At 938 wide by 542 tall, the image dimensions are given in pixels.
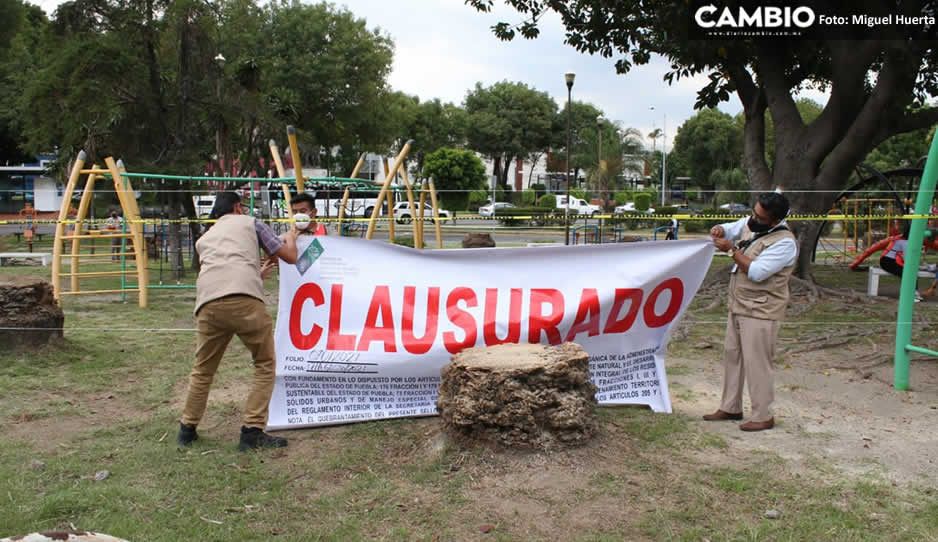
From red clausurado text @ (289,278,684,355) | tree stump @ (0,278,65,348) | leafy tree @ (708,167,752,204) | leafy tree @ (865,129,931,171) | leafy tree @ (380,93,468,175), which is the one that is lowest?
tree stump @ (0,278,65,348)

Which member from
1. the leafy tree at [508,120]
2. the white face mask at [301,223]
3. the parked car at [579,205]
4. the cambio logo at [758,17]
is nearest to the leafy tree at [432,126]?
the leafy tree at [508,120]

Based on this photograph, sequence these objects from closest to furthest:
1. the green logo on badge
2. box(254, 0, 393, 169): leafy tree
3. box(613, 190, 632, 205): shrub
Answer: the green logo on badge, box(254, 0, 393, 169): leafy tree, box(613, 190, 632, 205): shrub

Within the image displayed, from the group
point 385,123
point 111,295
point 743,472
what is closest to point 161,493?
point 743,472

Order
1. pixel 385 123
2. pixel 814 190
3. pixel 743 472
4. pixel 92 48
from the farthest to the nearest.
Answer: pixel 385 123 < pixel 92 48 < pixel 814 190 < pixel 743 472

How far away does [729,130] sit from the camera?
59250mm

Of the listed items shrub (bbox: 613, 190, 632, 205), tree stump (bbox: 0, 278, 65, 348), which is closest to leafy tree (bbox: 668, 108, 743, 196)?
shrub (bbox: 613, 190, 632, 205)

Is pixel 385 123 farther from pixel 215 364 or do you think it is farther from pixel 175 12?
pixel 215 364

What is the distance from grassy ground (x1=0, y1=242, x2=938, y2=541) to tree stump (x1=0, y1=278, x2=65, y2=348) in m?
1.92

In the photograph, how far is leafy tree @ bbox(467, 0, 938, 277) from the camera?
1139 cm

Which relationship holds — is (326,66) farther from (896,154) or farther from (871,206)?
(896,154)

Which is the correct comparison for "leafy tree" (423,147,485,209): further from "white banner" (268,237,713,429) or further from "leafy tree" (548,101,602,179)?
"white banner" (268,237,713,429)

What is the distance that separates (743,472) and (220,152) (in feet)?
57.0

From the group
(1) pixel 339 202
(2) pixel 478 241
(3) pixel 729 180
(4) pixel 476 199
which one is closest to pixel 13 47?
(1) pixel 339 202

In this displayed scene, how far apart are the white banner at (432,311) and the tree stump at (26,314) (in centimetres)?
355
